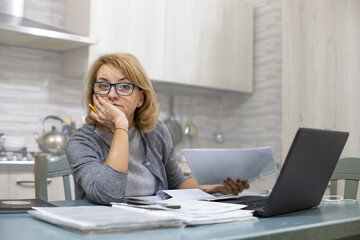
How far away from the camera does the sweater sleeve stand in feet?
4.30

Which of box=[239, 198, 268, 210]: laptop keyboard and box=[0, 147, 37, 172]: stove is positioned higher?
box=[239, 198, 268, 210]: laptop keyboard

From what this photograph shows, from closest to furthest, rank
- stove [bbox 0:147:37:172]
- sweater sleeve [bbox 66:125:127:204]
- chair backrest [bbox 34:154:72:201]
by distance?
sweater sleeve [bbox 66:125:127:204], chair backrest [bbox 34:154:72:201], stove [bbox 0:147:37:172]

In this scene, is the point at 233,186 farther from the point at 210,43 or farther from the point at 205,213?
the point at 210,43

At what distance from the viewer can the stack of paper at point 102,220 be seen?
82 cm

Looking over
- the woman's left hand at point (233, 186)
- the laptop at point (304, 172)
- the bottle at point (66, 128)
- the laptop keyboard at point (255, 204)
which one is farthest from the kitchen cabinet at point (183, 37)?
the laptop at point (304, 172)

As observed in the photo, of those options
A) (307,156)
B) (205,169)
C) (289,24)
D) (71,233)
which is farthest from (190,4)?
(71,233)

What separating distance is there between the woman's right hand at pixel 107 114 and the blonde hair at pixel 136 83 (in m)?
0.07

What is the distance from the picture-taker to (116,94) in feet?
5.35

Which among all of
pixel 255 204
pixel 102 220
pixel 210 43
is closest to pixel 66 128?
pixel 210 43

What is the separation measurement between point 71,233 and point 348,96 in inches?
130

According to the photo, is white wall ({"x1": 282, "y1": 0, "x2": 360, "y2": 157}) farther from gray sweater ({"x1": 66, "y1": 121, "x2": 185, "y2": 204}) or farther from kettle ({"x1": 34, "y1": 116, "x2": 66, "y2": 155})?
gray sweater ({"x1": 66, "y1": 121, "x2": 185, "y2": 204})

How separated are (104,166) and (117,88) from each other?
0.35 metres

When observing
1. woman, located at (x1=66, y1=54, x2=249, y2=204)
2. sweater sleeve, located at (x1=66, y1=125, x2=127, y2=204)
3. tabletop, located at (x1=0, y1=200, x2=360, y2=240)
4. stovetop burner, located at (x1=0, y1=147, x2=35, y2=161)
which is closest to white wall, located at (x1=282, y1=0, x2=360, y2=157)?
stovetop burner, located at (x1=0, y1=147, x2=35, y2=161)

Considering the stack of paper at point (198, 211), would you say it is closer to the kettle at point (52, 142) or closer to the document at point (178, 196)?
the document at point (178, 196)
